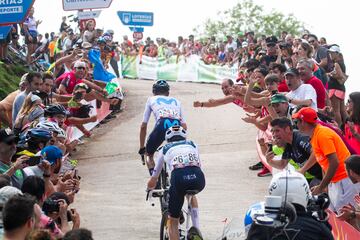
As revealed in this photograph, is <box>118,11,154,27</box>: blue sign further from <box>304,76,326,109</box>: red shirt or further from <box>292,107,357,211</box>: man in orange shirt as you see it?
<box>292,107,357,211</box>: man in orange shirt

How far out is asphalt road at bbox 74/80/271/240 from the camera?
13.5 metres

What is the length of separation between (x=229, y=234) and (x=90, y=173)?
8.76m

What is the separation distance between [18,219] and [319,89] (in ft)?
29.1

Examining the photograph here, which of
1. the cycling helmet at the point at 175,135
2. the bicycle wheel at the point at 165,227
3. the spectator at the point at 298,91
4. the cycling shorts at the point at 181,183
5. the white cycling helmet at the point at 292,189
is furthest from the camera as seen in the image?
the spectator at the point at 298,91

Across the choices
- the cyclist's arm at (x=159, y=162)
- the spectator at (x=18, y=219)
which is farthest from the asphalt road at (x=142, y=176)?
the spectator at (x=18, y=219)

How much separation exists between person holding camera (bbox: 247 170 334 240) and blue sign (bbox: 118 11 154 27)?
36.5 metres

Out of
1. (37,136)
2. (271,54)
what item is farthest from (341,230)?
(271,54)

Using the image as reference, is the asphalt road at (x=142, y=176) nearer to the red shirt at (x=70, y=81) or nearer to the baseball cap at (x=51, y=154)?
the red shirt at (x=70, y=81)

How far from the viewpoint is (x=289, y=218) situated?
261 inches

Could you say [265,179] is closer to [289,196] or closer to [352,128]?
[352,128]

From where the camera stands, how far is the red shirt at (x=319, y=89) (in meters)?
14.8

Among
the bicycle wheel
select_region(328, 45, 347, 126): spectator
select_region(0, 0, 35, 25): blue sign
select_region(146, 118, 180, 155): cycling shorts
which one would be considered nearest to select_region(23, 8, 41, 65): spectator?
select_region(328, 45, 347, 126): spectator

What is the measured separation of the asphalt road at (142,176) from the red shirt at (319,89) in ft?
5.91

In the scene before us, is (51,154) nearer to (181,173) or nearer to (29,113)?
(181,173)
